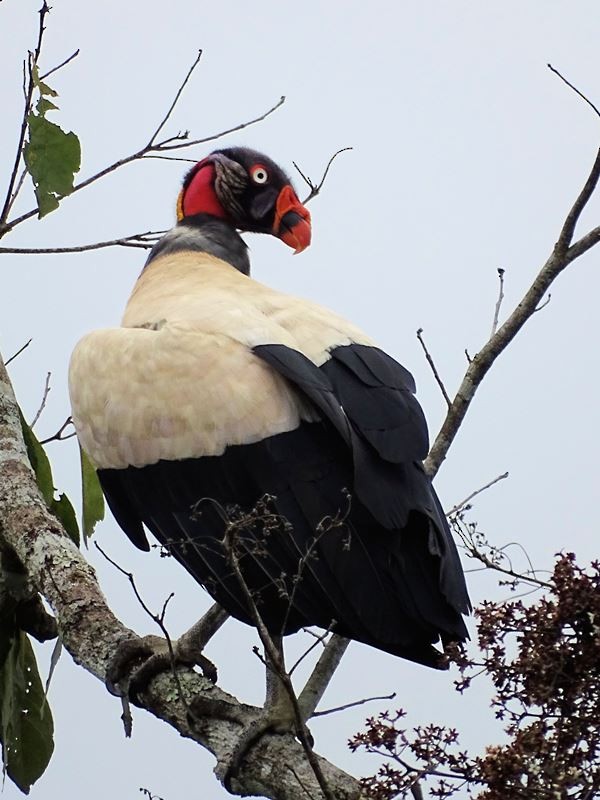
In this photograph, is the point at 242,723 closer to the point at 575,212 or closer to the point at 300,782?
the point at 300,782

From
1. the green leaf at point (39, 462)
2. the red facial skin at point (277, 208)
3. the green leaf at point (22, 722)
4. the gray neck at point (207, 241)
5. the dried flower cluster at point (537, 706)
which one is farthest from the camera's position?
the red facial skin at point (277, 208)

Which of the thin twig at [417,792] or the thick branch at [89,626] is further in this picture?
the thick branch at [89,626]

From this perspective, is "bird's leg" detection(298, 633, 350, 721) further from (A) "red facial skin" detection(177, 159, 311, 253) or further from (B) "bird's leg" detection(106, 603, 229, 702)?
(A) "red facial skin" detection(177, 159, 311, 253)

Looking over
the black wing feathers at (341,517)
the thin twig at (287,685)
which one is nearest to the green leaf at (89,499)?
the black wing feathers at (341,517)

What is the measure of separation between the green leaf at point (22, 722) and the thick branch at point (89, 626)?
0.64 metres

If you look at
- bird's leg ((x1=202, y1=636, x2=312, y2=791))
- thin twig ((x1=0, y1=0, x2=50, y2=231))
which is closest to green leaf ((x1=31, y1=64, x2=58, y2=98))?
thin twig ((x1=0, y1=0, x2=50, y2=231))

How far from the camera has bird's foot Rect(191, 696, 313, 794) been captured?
10.5 feet

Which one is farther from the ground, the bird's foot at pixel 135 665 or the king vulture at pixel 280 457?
the king vulture at pixel 280 457

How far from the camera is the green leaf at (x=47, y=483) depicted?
4.62 m

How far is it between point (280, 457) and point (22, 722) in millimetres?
1558

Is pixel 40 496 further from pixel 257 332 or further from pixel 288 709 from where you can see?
pixel 288 709

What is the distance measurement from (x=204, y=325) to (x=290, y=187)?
50.9 inches

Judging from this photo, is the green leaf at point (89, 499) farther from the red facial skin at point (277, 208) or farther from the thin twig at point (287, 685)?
the thin twig at point (287, 685)

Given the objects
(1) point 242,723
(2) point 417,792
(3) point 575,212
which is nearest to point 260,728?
(1) point 242,723
